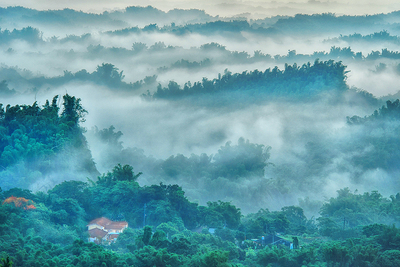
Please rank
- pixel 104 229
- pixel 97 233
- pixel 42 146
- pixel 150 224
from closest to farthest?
pixel 97 233
pixel 104 229
pixel 150 224
pixel 42 146

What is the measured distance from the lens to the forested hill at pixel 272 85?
68500 millimetres

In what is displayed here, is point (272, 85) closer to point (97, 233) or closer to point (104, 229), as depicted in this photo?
point (104, 229)

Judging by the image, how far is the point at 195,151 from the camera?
66.2 meters

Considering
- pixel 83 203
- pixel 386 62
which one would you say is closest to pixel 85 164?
pixel 83 203

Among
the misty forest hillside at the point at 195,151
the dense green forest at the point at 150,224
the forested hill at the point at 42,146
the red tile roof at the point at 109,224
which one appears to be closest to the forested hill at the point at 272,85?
the misty forest hillside at the point at 195,151

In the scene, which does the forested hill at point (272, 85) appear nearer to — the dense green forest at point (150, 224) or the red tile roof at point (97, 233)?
the dense green forest at point (150, 224)

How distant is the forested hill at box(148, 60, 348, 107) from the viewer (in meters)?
68.5

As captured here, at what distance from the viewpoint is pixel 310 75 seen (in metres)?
69.4

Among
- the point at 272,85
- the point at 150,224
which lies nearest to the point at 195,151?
the point at 272,85

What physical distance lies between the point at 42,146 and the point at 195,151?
28023mm

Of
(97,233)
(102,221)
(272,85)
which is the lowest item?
(97,233)

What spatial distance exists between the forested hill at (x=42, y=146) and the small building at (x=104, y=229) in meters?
6.94

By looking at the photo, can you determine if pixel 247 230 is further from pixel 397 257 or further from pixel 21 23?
pixel 21 23

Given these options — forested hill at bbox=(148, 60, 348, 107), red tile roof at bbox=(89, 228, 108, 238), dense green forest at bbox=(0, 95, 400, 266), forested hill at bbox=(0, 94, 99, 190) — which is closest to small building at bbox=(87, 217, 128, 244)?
red tile roof at bbox=(89, 228, 108, 238)
